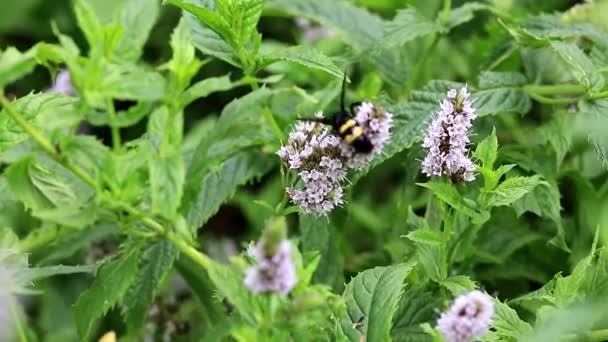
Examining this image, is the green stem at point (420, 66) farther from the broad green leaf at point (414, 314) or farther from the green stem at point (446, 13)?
the broad green leaf at point (414, 314)

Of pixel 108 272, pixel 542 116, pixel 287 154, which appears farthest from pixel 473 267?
pixel 108 272

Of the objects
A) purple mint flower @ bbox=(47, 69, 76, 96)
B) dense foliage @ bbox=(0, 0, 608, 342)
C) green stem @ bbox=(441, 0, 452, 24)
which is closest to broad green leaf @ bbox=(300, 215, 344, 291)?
dense foliage @ bbox=(0, 0, 608, 342)

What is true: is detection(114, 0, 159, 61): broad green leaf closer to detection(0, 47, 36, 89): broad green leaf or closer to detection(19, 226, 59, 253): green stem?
detection(19, 226, 59, 253): green stem

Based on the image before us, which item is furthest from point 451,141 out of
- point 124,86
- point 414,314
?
point 124,86

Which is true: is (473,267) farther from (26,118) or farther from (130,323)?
(26,118)

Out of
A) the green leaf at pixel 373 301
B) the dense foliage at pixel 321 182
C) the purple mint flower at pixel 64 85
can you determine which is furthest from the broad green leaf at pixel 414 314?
the purple mint flower at pixel 64 85

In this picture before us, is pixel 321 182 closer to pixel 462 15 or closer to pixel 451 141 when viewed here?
pixel 451 141
